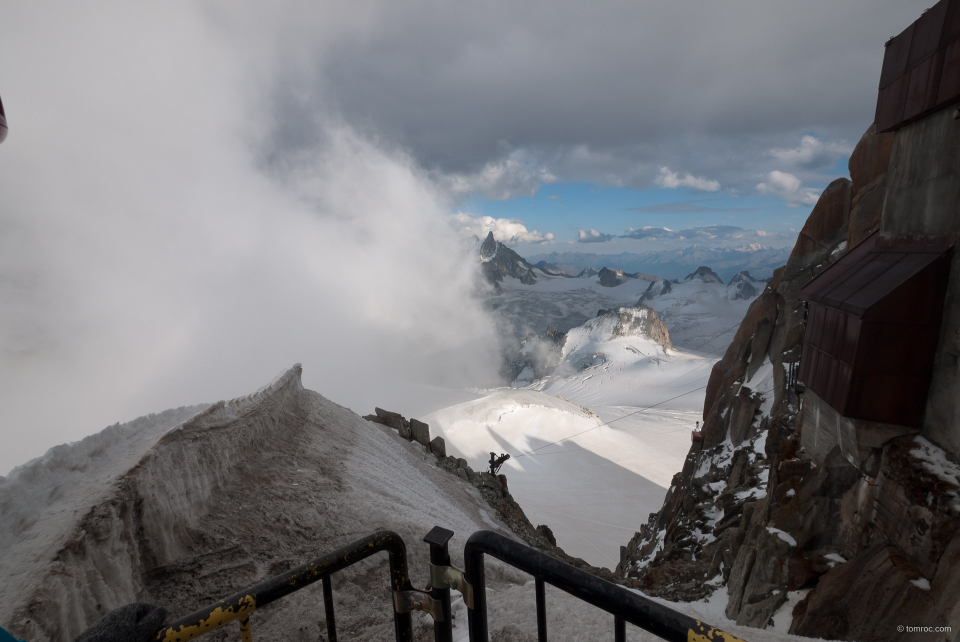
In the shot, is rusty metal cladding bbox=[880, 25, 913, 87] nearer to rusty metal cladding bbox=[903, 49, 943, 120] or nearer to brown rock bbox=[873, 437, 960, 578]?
rusty metal cladding bbox=[903, 49, 943, 120]

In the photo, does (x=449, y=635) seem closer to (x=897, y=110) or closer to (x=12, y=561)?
(x=12, y=561)

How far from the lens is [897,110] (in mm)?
7410

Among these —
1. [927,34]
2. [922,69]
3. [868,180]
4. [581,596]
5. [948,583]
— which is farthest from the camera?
[868,180]

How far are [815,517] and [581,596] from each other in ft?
33.8

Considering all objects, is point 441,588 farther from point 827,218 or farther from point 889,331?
point 827,218

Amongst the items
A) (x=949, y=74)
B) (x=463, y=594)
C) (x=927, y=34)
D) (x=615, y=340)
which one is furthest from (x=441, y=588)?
(x=615, y=340)

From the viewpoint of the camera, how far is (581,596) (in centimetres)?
193

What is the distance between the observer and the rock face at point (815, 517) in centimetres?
629

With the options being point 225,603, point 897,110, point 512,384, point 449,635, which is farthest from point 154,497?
point 512,384

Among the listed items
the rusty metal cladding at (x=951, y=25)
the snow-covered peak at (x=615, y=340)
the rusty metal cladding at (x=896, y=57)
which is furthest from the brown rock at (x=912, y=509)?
the snow-covered peak at (x=615, y=340)

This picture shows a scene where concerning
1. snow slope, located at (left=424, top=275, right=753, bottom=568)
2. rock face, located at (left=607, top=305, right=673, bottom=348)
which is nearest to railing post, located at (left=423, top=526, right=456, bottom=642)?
snow slope, located at (left=424, top=275, right=753, bottom=568)

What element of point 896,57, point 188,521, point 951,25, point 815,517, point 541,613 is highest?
point 896,57

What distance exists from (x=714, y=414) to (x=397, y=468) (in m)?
18.3

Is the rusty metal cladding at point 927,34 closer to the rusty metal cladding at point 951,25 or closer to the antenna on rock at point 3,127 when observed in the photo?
the rusty metal cladding at point 951,25
